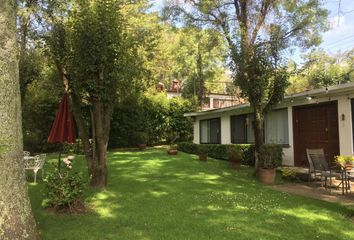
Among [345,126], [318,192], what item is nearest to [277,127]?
[345,126]

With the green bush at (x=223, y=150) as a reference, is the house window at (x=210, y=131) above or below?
above

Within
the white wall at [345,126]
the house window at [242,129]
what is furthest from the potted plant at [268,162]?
the house window at [242,129]

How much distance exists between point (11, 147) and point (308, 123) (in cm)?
1045

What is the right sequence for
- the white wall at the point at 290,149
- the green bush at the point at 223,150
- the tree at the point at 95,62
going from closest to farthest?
the tree at the point at 95,62, the white wall at the point at 290,149, the green bush at the point at 223,150

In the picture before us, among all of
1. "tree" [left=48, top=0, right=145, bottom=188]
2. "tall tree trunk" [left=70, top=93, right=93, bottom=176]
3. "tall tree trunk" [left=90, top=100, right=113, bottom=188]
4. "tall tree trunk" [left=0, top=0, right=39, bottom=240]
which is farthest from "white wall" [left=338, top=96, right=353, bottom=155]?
"tall tree trunk" [left=0, top=0, right=39, bottom=240]

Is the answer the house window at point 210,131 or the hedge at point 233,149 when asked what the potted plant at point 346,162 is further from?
the house window at point 210,131

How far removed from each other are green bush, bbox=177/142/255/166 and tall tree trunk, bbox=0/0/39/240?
10618mm

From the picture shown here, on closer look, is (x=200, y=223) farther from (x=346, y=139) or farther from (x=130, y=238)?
(x=346, y=139)

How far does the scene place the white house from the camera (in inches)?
429

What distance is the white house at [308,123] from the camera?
10906mm

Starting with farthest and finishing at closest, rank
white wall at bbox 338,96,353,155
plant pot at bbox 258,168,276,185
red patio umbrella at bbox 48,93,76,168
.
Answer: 1. white wall at bbox 338,96,353,155
2. plant pot at bbox 258,168,276,185
3. red patio umbrella at bbox 48,93,76,168

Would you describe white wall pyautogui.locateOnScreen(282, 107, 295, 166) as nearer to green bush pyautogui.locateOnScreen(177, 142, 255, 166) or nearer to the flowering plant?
green bush pyautogui.locateOnScreen(177, 142, 255, 166)

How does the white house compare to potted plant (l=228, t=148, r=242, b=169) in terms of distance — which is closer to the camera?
the white house

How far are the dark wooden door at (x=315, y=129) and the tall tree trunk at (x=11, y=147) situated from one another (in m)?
9.63
